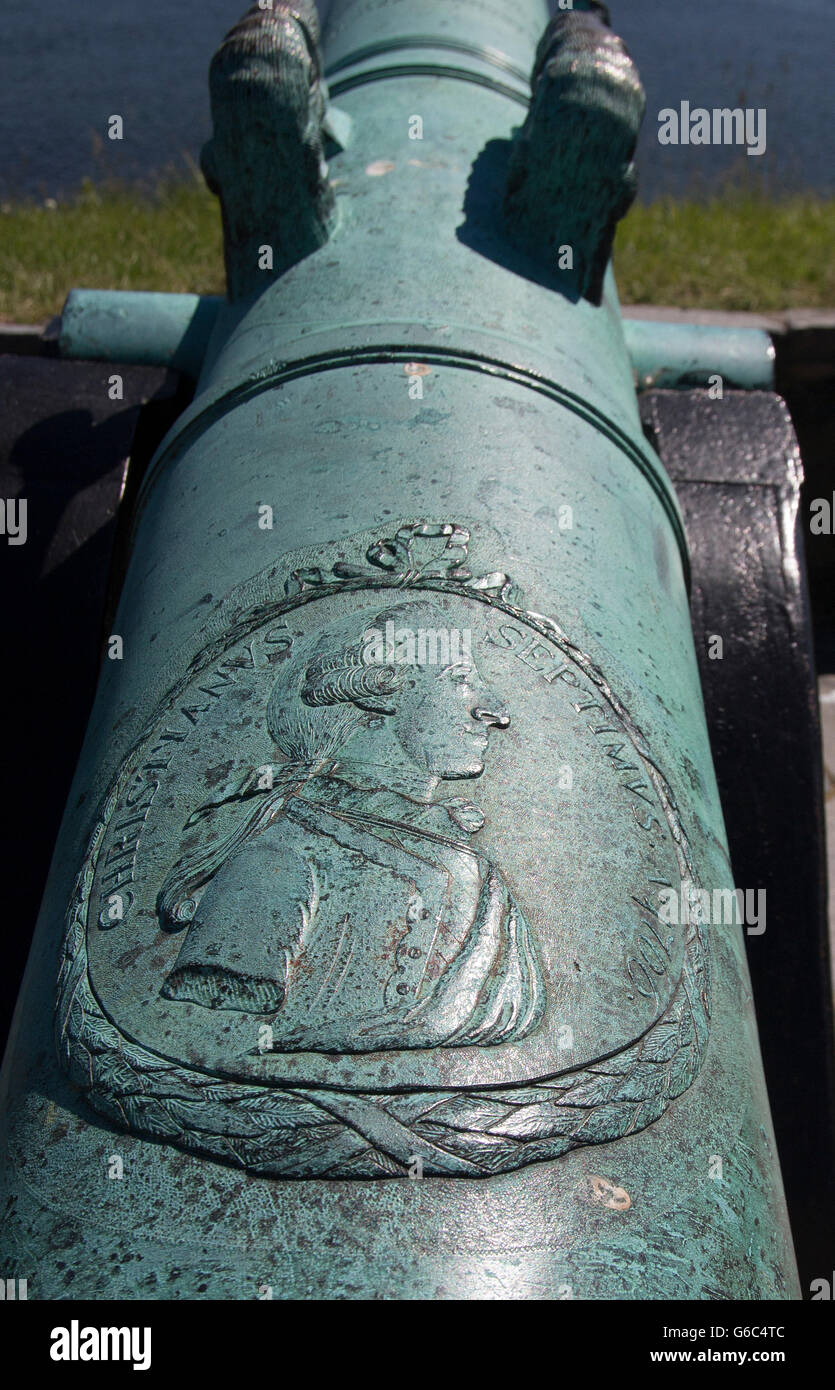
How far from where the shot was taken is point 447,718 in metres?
1.22

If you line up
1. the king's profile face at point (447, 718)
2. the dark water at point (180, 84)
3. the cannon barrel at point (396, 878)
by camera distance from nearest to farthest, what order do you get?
the cannon barrel at point (396, 878) → the king's profile face at point (447, 718) → the dark water at point (180, 84)

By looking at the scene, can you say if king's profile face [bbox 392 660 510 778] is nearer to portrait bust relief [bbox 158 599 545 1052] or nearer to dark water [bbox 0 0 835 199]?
portrait bust relief [bbox 158 599 545 1052]

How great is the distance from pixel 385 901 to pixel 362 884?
0.03 meters

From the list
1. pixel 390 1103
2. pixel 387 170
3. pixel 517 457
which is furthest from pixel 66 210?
pixel 390 1103

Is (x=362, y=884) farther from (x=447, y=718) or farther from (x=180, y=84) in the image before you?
(x=180, y=84)

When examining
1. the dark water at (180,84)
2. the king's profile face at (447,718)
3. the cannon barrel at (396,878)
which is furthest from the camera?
the dark water at (180,84)

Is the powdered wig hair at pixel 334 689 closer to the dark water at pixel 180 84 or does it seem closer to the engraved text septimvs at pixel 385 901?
the engraved text septimvs at pixel 385 901

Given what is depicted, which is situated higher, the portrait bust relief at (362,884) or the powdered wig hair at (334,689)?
the powdered wig hair at (334,689)

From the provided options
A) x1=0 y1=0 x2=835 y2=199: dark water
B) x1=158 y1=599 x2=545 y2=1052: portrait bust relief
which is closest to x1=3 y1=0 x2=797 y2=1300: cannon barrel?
x1=158 y1=599 x2=545 y2=1052: portrait bust relief

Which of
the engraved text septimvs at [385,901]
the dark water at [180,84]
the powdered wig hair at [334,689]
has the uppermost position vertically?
the dark water at [180,84]

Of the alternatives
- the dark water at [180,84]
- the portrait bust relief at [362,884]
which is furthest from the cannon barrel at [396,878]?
the dark water at [180,84]

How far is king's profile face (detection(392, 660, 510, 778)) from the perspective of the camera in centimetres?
119

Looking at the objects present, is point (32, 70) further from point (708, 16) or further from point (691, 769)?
point (691, 769)

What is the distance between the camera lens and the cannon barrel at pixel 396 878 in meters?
0.95
